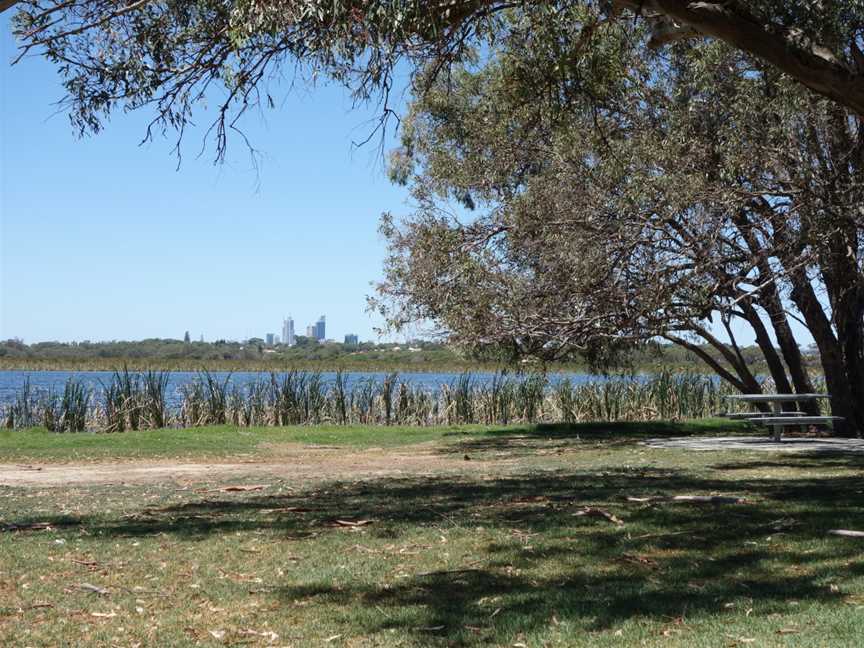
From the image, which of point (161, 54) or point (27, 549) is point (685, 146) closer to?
point (161, 54)

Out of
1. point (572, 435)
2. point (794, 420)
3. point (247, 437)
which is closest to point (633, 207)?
point (794, 420)

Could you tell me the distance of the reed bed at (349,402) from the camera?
19406mm

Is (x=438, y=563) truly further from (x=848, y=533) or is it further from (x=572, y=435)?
(x=572, y=435)

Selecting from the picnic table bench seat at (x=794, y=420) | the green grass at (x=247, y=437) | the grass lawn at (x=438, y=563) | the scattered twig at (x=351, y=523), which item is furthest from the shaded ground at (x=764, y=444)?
the scattered twig at (x=351, y=523)

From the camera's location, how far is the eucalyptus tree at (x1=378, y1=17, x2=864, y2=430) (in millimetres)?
11773

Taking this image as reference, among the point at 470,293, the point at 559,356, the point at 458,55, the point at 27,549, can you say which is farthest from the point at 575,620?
the point at 559,356

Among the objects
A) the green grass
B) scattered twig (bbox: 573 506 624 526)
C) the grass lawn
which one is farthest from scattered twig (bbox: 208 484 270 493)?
the green grass

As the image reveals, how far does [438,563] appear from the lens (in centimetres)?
603

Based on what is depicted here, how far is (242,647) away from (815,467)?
9.13 meters

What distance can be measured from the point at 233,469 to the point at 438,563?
23.6 ft

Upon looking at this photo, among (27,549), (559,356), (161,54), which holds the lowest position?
(27,549)

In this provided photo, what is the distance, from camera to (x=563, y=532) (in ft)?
22.6

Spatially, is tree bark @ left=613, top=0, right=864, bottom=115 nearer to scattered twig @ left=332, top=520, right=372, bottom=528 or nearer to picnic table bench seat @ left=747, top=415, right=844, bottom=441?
scattered twig @ left=332, top=520, right=372, bottom=528

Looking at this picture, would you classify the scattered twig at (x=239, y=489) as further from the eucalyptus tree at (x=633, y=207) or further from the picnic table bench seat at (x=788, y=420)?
the picnic table bench seat at (x=788, y=420)
